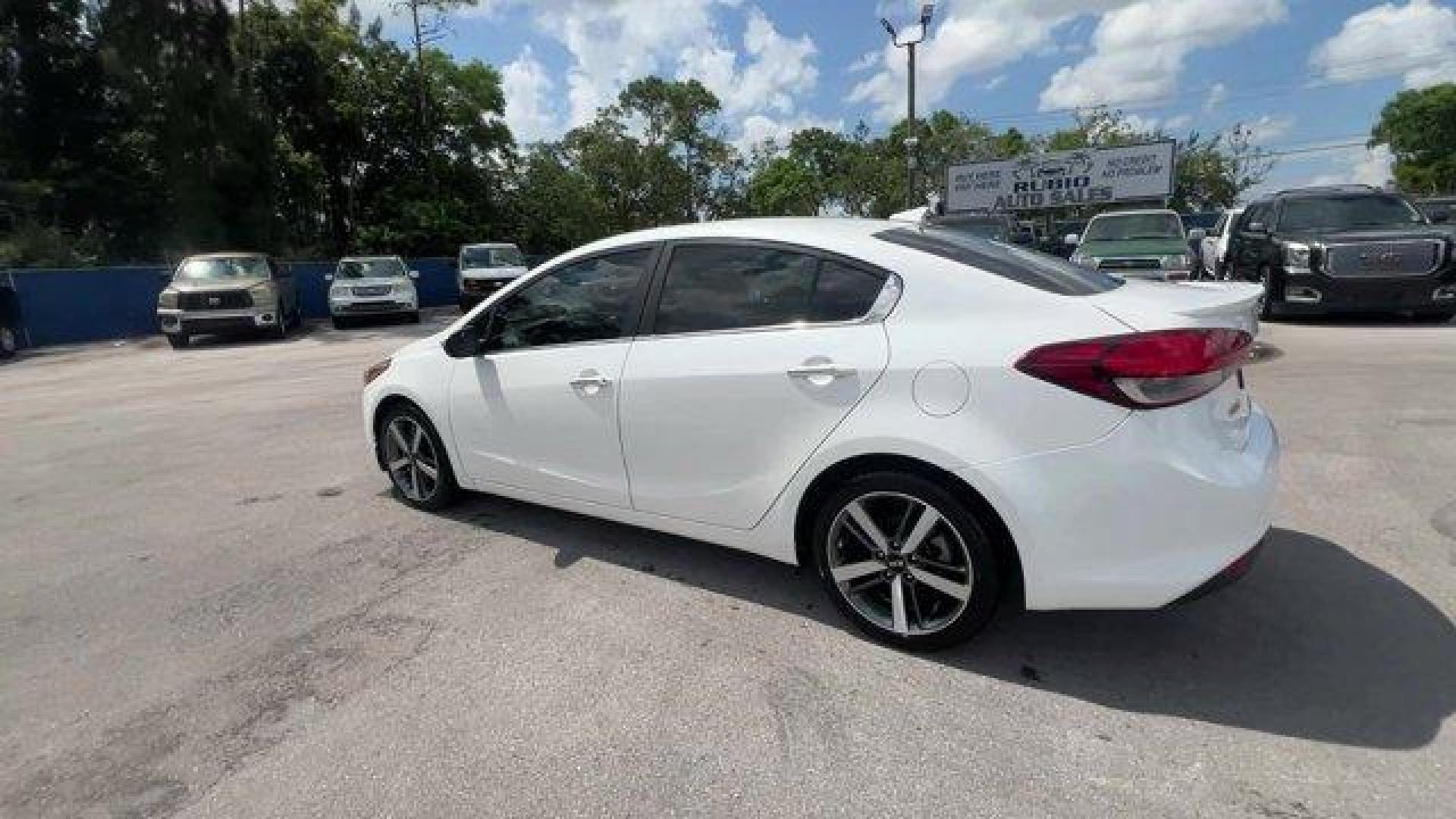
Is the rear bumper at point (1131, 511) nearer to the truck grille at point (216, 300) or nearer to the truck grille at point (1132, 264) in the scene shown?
the truck grille at point (1132, 264)

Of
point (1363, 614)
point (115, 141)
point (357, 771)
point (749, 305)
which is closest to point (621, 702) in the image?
point (357, 771)

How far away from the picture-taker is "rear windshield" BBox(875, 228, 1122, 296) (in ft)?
10.1

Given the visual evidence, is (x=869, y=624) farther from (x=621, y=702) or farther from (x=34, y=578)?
(x=34, y=578)

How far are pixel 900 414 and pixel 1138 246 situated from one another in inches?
434

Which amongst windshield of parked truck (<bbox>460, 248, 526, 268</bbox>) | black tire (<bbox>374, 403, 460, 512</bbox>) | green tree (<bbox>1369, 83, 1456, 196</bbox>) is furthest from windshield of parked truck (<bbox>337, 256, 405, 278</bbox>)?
green tree (<bbox>1369, 83, 1456, 196</bbox>)

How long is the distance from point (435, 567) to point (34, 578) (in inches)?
81.8

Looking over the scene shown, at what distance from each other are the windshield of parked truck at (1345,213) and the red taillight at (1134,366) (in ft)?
34.6

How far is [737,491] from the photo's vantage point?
3.45 m

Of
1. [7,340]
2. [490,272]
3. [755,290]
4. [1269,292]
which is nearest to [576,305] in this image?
[755,290]

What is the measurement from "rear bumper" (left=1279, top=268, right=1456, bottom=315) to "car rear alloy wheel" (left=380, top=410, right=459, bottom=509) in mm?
10647

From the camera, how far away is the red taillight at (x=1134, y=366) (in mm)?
2648

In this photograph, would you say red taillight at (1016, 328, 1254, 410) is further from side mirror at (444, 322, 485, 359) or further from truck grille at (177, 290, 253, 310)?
truck grille at (177, 290, 253, 310)

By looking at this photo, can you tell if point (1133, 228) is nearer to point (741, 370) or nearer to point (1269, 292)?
point (1269, 292)

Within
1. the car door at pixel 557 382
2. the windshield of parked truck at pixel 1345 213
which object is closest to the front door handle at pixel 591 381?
the car door at pixel 557 382
